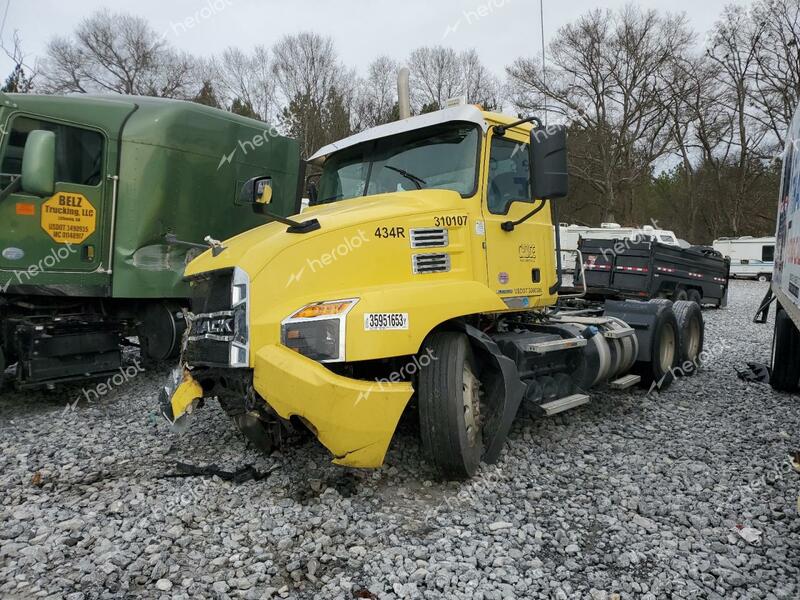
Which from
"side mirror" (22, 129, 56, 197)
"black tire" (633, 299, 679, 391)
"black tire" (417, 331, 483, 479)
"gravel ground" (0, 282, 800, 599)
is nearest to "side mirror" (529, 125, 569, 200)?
"black tire" (417, 331, 483, 479)

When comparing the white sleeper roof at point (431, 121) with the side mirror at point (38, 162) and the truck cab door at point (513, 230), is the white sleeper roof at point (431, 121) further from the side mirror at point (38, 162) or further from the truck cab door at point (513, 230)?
the side mirror at point (38, 162)

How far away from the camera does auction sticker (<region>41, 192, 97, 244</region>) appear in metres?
5.72

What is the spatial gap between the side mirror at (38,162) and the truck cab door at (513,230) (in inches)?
149

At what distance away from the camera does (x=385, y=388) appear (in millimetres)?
3508

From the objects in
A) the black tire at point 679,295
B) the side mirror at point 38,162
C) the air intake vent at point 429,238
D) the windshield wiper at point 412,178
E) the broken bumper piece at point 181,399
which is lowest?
the broken bumper piece at point 181,399

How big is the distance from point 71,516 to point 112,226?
3.39 metres

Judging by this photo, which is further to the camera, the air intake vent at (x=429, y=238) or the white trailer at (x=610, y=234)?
the white trailer at (x=610, y=234)

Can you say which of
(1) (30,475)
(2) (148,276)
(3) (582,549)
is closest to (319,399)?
(3) (582,549)

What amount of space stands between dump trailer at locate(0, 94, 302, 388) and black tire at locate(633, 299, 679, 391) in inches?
169

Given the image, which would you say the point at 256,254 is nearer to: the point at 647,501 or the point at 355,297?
the point at 355,297

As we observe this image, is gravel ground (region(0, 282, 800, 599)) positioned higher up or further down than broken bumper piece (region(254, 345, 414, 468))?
further down

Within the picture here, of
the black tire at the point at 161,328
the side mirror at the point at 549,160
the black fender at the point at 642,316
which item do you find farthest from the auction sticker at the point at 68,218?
the black fender at the point at 642,316

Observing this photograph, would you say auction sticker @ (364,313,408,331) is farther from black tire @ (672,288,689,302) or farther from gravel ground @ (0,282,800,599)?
black tire @ (672,288,689,302)

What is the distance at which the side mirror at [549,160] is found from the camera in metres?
4.30
